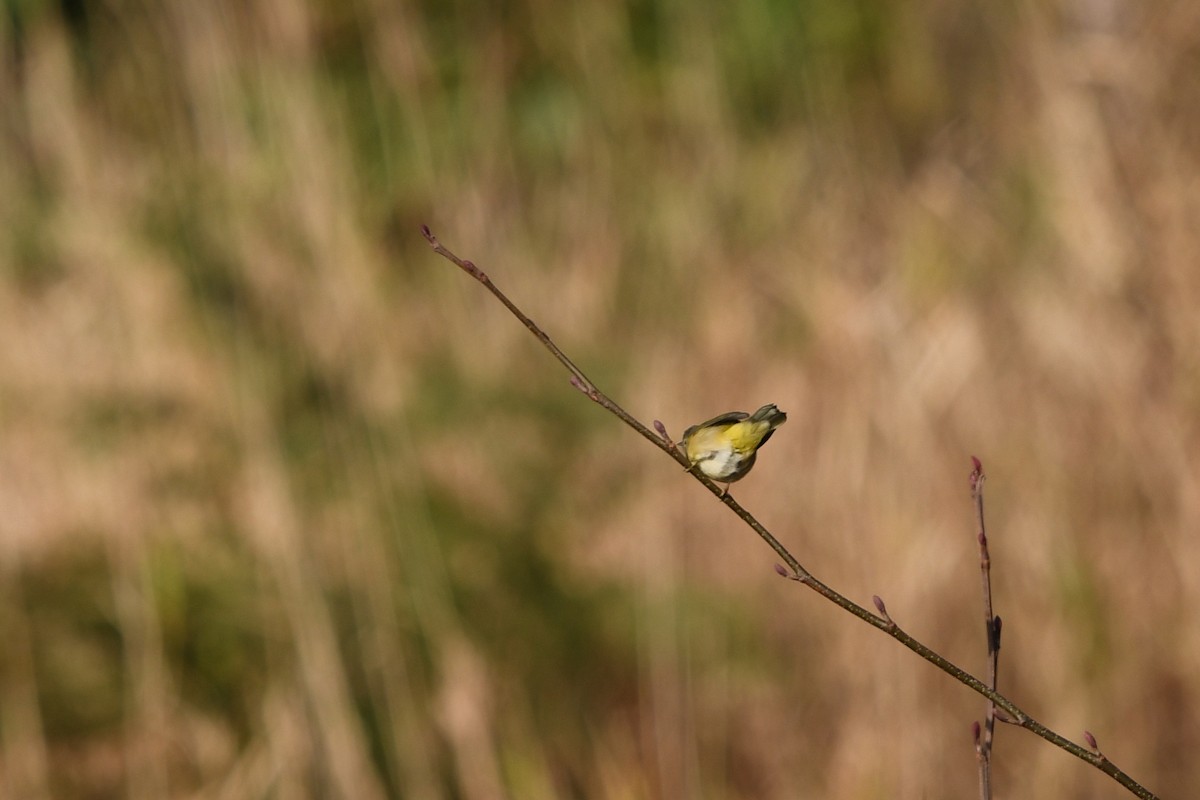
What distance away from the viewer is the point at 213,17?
1.28 m

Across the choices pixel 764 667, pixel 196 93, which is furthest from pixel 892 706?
pixel 196 93

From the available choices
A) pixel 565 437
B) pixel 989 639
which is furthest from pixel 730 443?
pixel 565 437

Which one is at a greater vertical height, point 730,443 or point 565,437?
point 565,437

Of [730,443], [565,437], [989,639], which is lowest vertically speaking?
[989,639]

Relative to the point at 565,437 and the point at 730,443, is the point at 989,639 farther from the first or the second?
the point at 565,437

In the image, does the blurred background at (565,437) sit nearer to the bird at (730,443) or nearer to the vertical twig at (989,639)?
the bird at (730,443)

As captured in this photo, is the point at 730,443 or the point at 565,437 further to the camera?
the point at 565,437

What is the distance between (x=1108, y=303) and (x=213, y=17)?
1.17 m

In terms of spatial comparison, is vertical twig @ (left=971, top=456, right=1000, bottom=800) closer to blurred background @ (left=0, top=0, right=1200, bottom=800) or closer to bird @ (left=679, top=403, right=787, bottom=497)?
bird @ (left=679, top=403, right=787, bottom=497)

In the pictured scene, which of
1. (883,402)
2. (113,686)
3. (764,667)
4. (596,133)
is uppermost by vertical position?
(596,133)

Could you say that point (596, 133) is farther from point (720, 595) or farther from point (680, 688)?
point (680, 688)

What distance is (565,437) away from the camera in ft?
6.05

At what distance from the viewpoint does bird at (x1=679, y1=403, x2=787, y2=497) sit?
72 centimetres

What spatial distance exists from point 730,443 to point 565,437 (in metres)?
1.12
